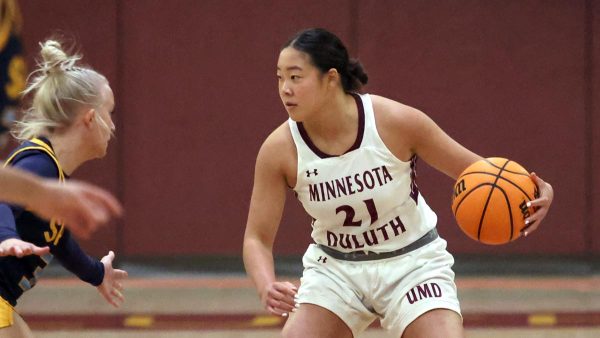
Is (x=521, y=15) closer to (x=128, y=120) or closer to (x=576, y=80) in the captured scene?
(x=576, y=80)

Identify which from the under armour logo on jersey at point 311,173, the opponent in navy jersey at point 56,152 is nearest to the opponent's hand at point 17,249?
the opponent in navy jersey at point 56,152

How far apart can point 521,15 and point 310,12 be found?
6.13 feet

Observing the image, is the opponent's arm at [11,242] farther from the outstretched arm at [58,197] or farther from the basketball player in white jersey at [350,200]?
the basketball player in white jersey at [350,200]

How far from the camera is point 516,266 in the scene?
30.7 feet

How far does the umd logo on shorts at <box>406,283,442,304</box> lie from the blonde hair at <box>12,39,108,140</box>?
1441 millimetres

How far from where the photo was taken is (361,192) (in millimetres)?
4164

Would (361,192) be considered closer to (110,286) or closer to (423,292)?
(423,292)

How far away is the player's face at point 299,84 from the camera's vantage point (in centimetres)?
415

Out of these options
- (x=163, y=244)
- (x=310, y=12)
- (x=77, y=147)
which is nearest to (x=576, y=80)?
(x=310, y=12)

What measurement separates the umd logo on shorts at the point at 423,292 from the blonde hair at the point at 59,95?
1.44 m

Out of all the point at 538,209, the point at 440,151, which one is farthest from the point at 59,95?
the point at 538,209

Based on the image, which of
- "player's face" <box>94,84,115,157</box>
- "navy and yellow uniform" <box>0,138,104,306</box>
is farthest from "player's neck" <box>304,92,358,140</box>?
"navy and yellow uniform" <box>0,138,104,306</box>

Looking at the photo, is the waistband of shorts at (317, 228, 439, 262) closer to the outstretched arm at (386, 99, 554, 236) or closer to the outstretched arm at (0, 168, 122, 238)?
the outstretched arm at (386, 99, 554, 236)

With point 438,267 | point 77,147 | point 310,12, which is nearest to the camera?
point 77,147
